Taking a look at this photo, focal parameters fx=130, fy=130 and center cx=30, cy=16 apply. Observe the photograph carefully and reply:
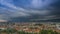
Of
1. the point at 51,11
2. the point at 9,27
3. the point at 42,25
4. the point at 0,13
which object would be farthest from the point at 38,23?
the point at 0,13

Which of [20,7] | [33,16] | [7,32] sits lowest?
[7,32]

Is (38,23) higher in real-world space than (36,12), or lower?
lower

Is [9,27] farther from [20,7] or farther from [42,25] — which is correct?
[42,25]

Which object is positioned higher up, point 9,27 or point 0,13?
point 0,13

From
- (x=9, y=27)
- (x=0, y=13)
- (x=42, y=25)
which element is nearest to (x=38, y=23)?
(x=42, y=25)

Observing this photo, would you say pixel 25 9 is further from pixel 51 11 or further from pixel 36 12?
pixel 51 11

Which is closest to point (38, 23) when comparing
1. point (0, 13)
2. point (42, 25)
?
point (42, 25)

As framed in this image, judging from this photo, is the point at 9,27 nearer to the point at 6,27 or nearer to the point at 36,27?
the point at 6,27
